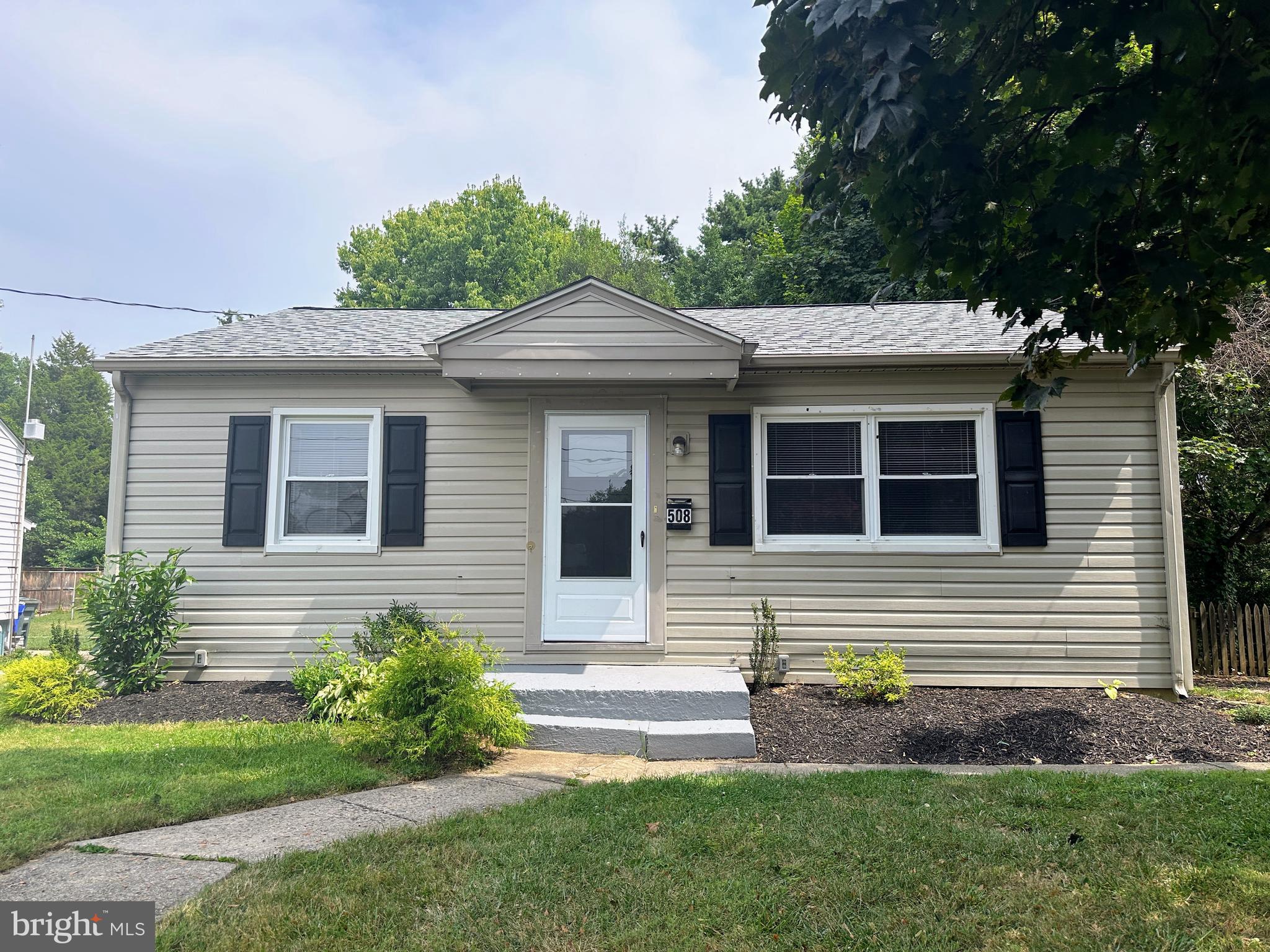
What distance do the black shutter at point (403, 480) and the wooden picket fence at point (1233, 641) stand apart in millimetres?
8470

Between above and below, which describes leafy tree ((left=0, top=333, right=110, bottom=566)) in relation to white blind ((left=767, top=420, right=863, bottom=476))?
above

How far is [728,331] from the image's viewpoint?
6.88 m

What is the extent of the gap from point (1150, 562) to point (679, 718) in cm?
453

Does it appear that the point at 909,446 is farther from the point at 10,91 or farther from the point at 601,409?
the point at 10,91

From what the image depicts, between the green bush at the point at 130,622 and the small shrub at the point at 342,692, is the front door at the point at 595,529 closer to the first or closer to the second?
the small shrub at the point at 342,692

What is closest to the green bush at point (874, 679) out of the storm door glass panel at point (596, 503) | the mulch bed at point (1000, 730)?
the mulch bed at point (1000, 730)

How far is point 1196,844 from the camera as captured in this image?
3.19 meters

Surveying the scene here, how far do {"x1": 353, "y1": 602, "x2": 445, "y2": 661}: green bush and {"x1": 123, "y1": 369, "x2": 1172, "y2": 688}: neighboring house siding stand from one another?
146mm

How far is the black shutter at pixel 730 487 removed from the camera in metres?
6.82

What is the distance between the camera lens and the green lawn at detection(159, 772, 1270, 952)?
2.51m

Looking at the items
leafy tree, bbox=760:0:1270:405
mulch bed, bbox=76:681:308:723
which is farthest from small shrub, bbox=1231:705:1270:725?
mulch bed, bbox=76:681:308:723

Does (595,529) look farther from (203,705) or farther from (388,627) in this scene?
(203,705)

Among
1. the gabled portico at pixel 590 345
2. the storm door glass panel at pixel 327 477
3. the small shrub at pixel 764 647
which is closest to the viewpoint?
the gabled portico at pixel 590 345

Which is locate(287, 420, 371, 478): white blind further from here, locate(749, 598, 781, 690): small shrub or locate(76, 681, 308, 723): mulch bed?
locate(749, 598, 781, 690): small shrub
